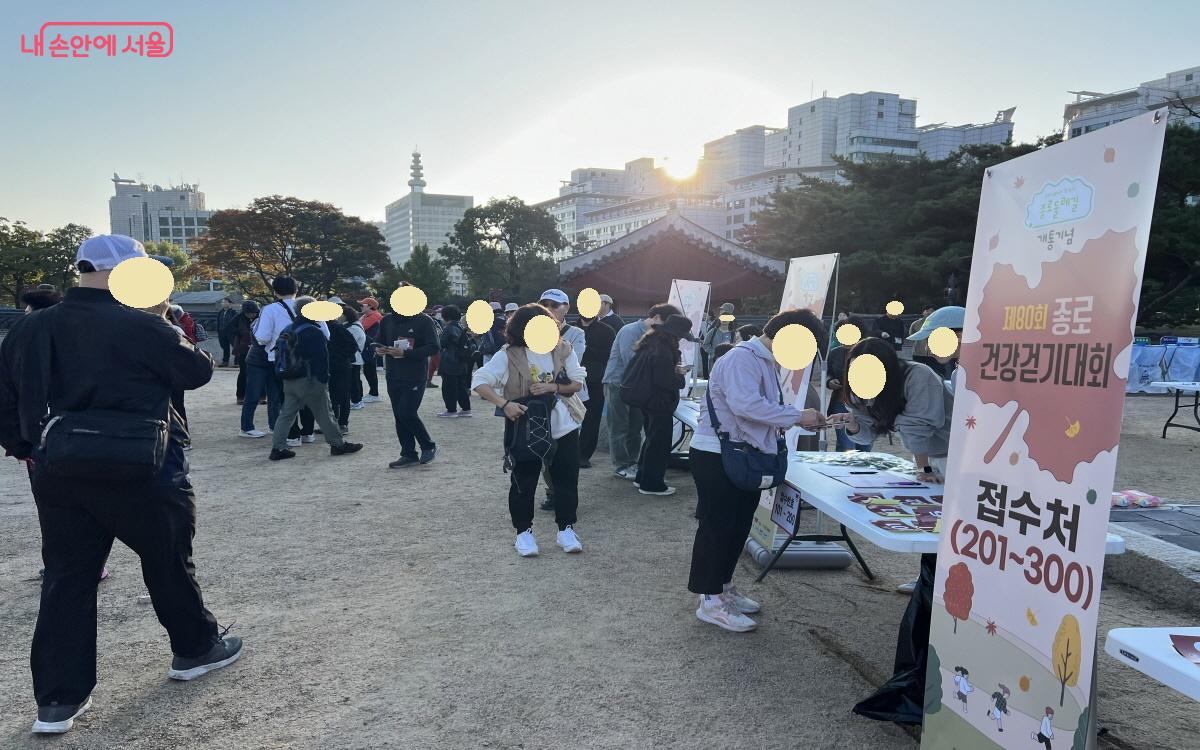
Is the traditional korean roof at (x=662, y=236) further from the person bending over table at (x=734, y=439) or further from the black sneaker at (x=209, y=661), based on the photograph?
the black sneaker at (x=209, y=661)

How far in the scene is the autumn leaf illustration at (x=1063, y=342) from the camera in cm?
159

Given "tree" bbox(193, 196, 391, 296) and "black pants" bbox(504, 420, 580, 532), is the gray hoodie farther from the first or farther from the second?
"tree" bbox(193, 196, 391, 296)

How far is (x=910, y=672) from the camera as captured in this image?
2.67 metres

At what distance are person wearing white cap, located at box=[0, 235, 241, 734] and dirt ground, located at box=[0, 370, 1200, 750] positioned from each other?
0.39 metres

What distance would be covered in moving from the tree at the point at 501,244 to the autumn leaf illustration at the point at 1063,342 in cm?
3881

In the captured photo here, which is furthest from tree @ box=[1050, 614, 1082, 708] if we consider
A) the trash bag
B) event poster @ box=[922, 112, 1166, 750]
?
the trash bag

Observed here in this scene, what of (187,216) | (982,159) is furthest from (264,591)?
(187,216)

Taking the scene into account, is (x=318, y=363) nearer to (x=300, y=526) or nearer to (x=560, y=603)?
(x=300, y=526)

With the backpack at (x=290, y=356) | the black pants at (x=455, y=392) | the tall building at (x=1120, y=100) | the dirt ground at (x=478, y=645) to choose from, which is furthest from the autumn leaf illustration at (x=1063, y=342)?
the tall building at (x=1120, y=100)

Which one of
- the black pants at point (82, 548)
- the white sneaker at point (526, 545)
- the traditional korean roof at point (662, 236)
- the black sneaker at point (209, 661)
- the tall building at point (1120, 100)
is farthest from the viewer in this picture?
the tall building at point (1120, 100)

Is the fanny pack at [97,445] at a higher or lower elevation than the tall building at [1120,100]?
lower

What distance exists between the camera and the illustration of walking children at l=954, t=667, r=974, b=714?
2.06 meters

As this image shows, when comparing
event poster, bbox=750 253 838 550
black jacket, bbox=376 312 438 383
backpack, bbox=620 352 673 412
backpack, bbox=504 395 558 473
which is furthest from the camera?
black jacket, bbox=376 312 438 383

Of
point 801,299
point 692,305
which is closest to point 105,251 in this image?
point 801,299
